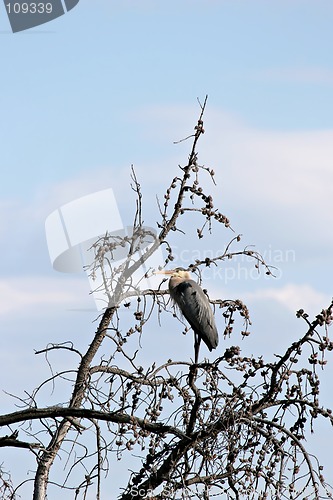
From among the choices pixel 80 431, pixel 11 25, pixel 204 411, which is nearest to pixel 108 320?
pixel 80 431

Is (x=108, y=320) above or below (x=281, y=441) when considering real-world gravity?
above

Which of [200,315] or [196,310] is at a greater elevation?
[196,310]

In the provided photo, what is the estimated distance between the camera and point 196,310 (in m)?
10.7

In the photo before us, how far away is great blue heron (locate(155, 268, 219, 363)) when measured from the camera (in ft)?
34.7

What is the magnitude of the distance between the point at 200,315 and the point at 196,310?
0.12 meters

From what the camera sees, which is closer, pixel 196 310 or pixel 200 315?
pixel 200 315

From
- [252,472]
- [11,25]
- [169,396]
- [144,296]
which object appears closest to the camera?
[252,472]

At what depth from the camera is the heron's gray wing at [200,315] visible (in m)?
10.5

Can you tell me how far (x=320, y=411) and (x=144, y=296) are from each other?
225 centimetres

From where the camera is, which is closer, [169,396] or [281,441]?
[281,441]

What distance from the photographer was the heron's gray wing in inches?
415

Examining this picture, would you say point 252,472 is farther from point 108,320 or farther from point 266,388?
point 108,320

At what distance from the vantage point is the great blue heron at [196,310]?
10570 millimetres

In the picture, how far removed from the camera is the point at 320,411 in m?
7.39
